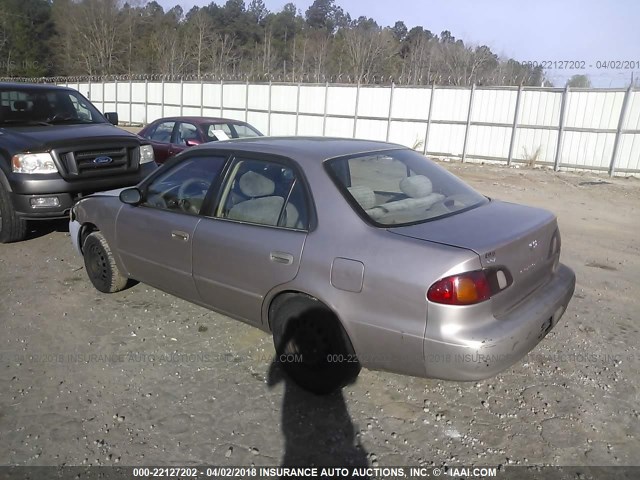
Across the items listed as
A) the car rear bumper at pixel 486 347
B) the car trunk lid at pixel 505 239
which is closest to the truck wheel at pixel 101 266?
the car trunk lid at pixel 505 239

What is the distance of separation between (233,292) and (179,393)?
0.73m

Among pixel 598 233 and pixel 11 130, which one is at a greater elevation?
pixel 11 130

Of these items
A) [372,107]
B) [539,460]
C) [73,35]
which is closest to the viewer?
[539,460]

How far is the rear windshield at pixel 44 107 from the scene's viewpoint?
22.4ft

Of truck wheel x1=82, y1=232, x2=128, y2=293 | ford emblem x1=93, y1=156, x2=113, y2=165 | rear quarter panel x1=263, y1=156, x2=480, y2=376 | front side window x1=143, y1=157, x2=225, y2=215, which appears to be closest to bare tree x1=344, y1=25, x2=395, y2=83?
ford emblem x1=93, y1=156, x2=113, y2=165

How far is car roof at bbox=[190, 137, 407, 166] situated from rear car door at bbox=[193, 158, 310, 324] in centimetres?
10

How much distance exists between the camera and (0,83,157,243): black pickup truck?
5820mm

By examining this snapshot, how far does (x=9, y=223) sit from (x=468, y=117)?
1491 cm

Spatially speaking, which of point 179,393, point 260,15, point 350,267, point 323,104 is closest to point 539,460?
point 350,267

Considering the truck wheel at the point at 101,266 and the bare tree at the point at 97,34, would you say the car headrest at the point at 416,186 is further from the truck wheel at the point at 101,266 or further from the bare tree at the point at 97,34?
the bare tree at the point at 97,34

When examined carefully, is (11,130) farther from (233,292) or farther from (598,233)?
(598,233)

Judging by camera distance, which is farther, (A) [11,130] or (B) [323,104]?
(B) [323,104]

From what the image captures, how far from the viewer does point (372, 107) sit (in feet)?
63.4

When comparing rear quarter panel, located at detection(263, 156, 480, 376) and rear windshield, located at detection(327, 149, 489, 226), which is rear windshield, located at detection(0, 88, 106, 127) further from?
rear quarter panel, located at detection(263, 156, 480, 376)
